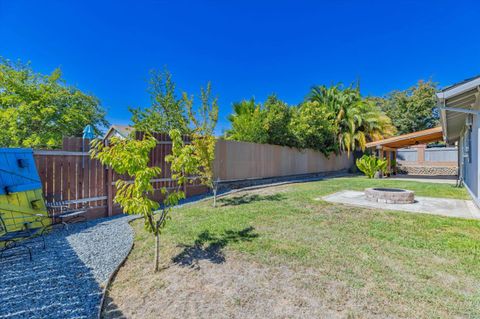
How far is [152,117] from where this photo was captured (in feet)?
43.9

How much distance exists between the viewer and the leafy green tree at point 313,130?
1487 cm

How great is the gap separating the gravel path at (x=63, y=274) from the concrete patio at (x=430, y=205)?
6294mm

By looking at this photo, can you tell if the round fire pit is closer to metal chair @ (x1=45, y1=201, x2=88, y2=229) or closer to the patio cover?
the patio cover

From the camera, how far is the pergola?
1287cm

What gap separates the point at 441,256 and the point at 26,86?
20.1 m

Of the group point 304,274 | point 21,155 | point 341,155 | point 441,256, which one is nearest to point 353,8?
point 341,155

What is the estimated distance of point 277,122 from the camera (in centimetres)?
1309

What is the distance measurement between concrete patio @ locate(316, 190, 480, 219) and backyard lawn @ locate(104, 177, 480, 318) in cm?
91

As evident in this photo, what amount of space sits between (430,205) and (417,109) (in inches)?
963

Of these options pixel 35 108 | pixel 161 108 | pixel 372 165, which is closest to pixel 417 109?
pixel 372 165

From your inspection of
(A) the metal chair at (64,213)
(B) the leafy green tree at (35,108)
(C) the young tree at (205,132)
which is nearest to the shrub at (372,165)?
(C) the young tree at (205,132)

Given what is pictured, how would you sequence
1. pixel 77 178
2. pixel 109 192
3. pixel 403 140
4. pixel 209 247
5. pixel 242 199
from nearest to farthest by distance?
1. pixel 209 247
2. pixel 77 178
3. pixel 109 192
4. pixel 242 199
5. pixel 403 140

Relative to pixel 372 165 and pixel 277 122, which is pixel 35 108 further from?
pixel 372 165

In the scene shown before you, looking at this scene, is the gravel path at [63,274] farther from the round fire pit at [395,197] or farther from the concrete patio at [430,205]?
the round fire pit at [395,197]
